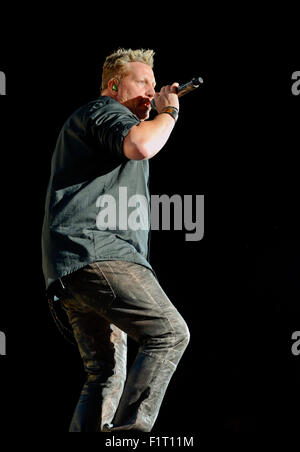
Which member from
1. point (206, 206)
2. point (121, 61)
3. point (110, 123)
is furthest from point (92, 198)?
point (206, 206)

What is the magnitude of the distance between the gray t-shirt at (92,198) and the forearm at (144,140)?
0.10 ft

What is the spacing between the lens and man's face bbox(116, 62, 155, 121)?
1.72m

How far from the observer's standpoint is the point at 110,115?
4.69 ft

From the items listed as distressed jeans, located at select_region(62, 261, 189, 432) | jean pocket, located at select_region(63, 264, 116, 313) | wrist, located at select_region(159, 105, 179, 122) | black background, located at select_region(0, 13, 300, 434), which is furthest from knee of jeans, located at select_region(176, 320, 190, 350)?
black background, located at select_region(0, 13, 300, 434)

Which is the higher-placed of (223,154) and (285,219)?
(223,154)

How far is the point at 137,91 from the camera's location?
5.65 feet

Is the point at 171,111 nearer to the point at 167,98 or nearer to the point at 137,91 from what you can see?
the point at 167,98

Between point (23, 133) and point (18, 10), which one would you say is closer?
point (18, 10)

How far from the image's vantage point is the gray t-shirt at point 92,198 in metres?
1.41

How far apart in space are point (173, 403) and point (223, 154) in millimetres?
1349

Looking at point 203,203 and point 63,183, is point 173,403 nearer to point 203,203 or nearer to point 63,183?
point 203,203

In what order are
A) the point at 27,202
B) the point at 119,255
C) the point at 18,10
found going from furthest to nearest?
1. the point at 27,202
2. the point at 18,10
3. the point at 119,255

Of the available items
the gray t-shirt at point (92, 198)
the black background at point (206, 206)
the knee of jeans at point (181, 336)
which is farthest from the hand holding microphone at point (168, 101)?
the black background at point (206, 206)

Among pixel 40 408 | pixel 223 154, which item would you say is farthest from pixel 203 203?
pixel 40 408
